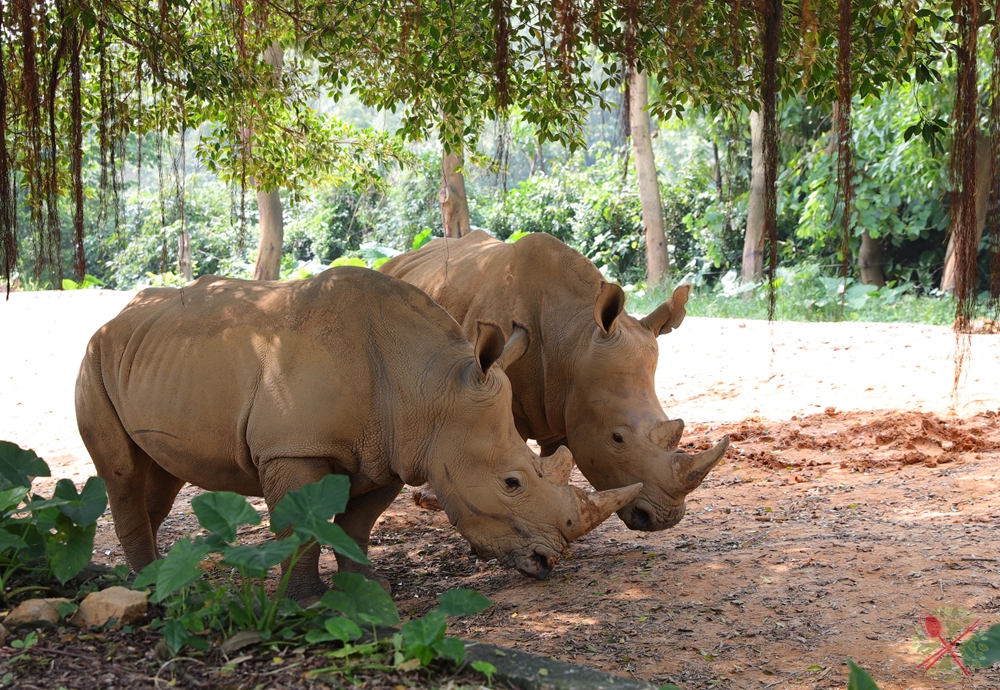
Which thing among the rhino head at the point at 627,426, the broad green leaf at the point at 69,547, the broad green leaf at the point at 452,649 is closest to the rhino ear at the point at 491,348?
the rhino head at the point at 627,426

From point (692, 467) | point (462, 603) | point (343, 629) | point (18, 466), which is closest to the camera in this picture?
point (343, 629)

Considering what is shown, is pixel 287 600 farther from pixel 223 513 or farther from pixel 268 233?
pixel 268 233

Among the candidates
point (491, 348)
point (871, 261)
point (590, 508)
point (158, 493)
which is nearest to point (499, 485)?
point (590, 508)

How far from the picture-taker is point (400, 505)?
7.39 meters

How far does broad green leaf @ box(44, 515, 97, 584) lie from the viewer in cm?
342

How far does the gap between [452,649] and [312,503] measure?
0.65 metres

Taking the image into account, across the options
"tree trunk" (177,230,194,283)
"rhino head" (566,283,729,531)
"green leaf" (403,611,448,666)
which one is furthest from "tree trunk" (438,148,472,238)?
"green leaf" (403,611,448,666)

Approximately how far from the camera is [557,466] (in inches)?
169

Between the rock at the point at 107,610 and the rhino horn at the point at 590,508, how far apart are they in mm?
1731

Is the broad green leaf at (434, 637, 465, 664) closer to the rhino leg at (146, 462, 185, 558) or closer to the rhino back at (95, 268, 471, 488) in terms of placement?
the rhino back at (95, 268, 471, 488)

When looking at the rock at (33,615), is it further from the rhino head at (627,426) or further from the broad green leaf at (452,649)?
the rhino head at (627,426)

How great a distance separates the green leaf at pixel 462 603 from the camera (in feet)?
10.1
